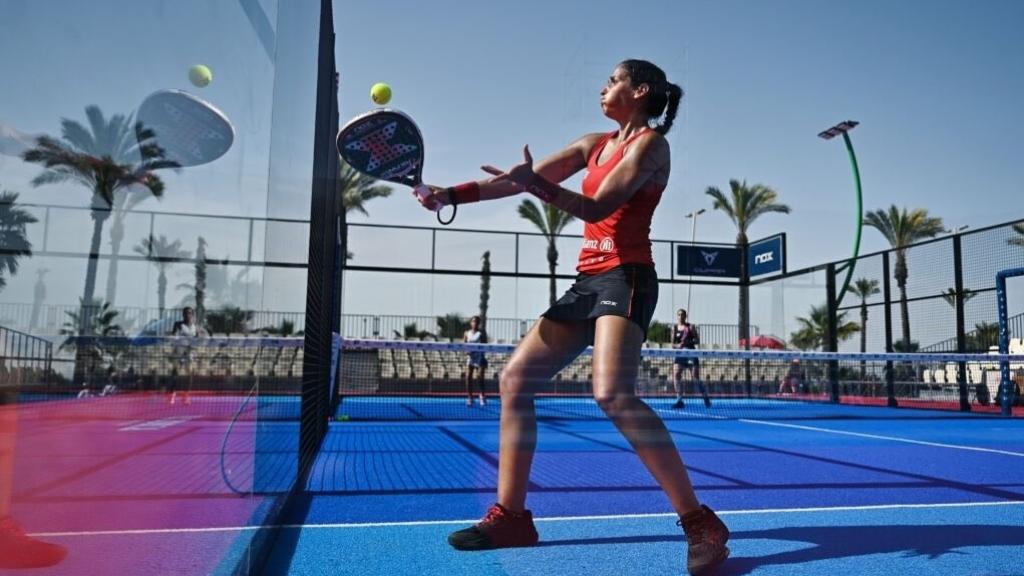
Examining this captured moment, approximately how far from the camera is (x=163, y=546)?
2.36 m

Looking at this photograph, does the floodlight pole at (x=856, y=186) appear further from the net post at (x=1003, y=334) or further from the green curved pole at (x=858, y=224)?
the net post at (x=1003, y=334)

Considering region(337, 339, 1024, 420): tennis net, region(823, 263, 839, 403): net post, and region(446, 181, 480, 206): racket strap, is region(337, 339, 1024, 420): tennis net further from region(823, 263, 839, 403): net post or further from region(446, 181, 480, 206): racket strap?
region(446, 181, 480, 206): racket strap

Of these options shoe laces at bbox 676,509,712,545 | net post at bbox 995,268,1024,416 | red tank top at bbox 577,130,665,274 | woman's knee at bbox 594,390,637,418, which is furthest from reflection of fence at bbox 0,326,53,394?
net post at bbox 995,268,1024,416

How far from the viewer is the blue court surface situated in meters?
2.95

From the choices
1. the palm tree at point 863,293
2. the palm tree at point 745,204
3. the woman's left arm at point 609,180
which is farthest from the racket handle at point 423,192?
the palm tree at point 745,204

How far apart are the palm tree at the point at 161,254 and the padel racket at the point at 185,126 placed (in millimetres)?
180

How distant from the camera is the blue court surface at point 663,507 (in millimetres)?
2951

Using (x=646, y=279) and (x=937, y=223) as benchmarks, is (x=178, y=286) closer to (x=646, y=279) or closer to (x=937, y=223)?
(x=646, y=279)

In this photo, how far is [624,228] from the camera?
9.59ft

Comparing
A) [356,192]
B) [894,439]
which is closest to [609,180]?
[894,439]

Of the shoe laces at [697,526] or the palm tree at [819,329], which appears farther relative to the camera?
the palm tree at [819,329]

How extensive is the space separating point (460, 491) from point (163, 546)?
237 centimetres

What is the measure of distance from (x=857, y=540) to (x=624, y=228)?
169 cm

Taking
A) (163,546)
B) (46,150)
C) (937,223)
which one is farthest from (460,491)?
(937,223)
